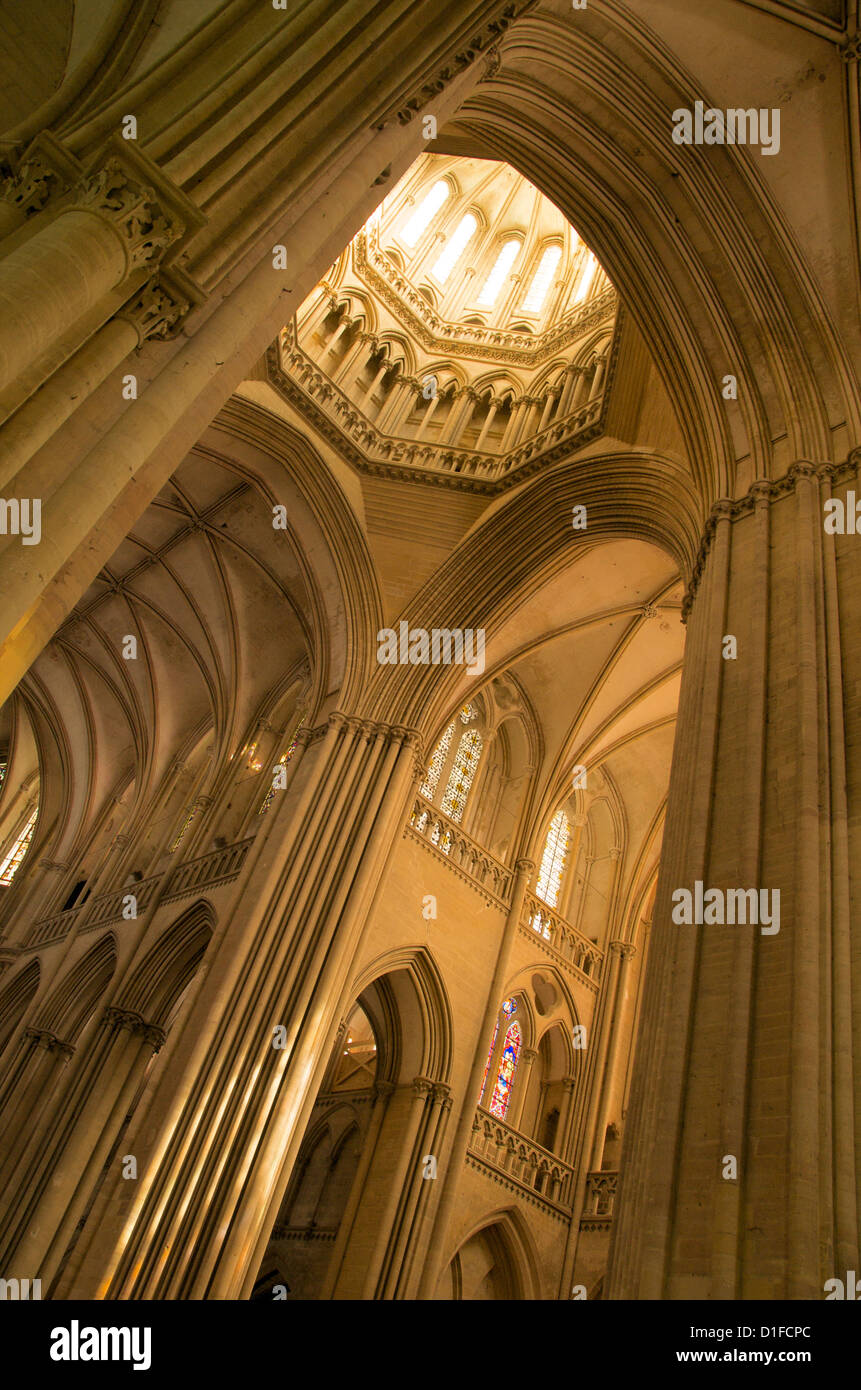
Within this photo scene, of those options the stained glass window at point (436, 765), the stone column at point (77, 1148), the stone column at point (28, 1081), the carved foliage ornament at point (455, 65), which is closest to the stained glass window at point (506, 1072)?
the stained glass window at point (436, 765)

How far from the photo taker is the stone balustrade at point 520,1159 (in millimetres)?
14000

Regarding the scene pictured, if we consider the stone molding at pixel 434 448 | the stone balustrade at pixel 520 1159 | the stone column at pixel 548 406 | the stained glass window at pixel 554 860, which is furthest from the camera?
the stained glass window at pixel 554 860

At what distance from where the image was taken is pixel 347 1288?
12.1 metres

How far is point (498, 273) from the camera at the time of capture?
61.1 ft

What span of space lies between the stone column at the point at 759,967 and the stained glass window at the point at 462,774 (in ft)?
27.4

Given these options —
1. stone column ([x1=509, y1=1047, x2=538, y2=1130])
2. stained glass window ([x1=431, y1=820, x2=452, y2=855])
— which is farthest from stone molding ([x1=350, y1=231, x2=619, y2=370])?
stone column ([x1=509, y1=1047, x2=538, y2=1130])

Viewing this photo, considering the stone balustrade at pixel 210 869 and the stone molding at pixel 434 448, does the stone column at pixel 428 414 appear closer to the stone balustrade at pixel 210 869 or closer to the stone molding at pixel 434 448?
the stone molding at pixel 434 448

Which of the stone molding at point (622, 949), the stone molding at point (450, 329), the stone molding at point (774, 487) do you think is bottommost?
the stone molding at point (774, 487)

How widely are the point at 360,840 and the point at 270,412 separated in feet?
20.5

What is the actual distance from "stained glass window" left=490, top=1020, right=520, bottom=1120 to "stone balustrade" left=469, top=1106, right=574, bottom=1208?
0.53 meters

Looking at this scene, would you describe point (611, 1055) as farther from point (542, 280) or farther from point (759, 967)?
point (542, 280)

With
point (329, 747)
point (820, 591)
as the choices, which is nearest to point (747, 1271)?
point (820, 591)

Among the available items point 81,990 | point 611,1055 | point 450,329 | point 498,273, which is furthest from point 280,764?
point 498,273
